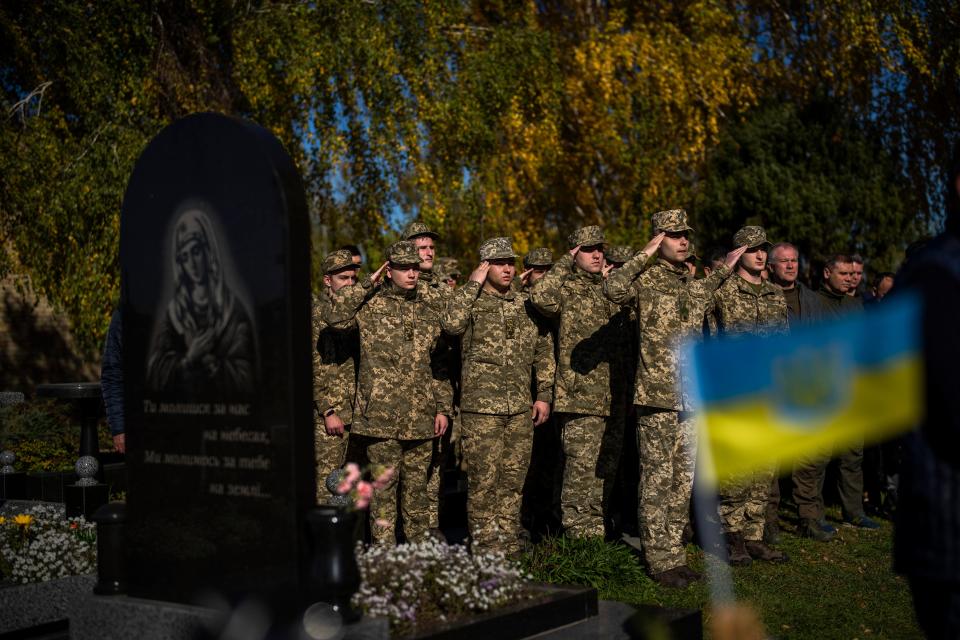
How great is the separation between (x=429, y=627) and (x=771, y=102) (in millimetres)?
18138

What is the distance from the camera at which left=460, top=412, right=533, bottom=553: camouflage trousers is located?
8062mm

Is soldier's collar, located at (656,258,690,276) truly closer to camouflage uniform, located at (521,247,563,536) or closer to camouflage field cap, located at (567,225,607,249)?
camouflage field cap, located at (567,225,607,249)

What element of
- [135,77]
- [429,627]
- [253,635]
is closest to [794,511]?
[429,627]

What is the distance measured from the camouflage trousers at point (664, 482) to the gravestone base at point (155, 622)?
10.7 feet

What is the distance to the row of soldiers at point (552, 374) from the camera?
7.66 m

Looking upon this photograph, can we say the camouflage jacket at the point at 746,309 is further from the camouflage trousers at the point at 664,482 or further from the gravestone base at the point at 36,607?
the gravestone base at the point at 36,607

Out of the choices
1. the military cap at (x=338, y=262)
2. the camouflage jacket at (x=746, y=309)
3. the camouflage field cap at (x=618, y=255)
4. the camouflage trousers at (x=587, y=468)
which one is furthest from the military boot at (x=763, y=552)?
the military cap at (x=338, y=262)

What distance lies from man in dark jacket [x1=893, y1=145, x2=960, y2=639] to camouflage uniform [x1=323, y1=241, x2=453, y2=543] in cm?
529

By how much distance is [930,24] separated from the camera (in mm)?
18594

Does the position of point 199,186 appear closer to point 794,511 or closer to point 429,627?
point 429,627

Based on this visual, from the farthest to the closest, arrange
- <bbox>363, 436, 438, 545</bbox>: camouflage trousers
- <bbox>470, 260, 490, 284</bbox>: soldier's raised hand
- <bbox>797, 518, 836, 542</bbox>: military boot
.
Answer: <bbox>797, 518, 836, 542</bbox>: military boot
<bbox>470, 260, 490, 284</bbox>: soldier's raised hand
<bbox>363, 436, 438, 545</bbox>: camouflage trousers

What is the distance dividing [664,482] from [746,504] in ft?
4.19

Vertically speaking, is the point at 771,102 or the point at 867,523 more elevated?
the point at 771,102

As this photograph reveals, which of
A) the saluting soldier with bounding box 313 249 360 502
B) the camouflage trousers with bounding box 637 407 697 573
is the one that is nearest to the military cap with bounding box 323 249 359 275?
the saluting soldier with bounding box 313 249 360 502
